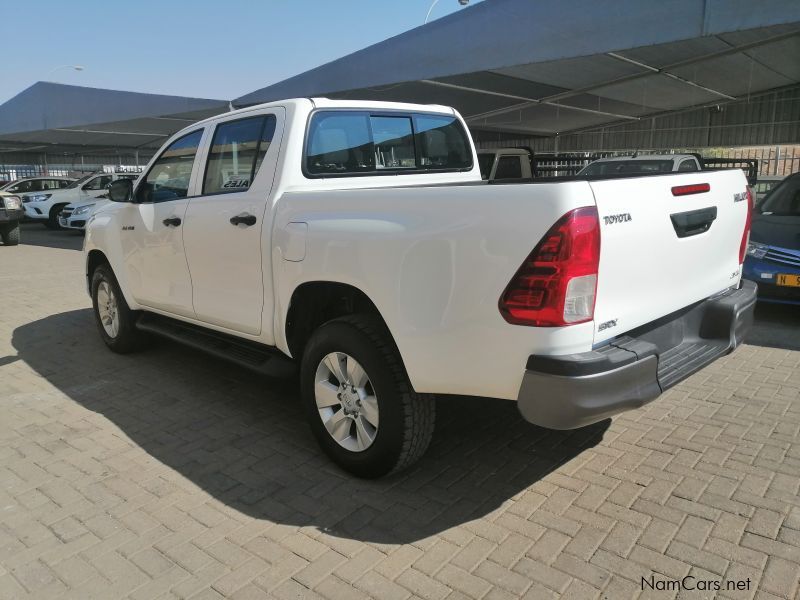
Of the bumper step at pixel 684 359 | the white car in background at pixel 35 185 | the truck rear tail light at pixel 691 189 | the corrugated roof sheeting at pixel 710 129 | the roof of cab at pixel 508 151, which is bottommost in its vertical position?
the bumper step at pixel 684 359

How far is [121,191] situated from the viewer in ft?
15.9

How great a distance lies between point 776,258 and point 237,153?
5633mm

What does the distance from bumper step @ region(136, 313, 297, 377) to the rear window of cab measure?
1.14m

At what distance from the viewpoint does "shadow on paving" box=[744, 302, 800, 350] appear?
→ 5680 mm

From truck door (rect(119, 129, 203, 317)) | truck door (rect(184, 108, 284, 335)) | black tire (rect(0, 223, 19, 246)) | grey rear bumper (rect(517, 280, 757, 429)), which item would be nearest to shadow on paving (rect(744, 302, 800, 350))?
grey rear bumper (rect(517, 280, 757, 429))

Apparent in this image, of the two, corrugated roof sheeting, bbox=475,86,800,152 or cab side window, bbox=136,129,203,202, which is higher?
corrugated roof sheeting, bbox=475,86,800,152

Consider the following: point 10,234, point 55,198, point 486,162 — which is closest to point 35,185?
point 55,198

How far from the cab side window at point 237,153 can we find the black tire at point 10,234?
577 inches

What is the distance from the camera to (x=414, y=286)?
269 cm

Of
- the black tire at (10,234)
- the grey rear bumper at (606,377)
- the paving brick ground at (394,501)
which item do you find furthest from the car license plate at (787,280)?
the black tire at (10,234)

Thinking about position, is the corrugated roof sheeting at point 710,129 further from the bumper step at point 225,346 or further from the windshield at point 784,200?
the bumper step at point 225,346

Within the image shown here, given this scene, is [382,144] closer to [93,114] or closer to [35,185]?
[35,185]

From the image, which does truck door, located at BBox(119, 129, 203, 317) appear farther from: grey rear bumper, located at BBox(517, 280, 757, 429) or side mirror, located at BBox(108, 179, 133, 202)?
grey rear bumper, located at BBox(517, 280, 757, 429)

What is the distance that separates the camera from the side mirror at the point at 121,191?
481 cm
